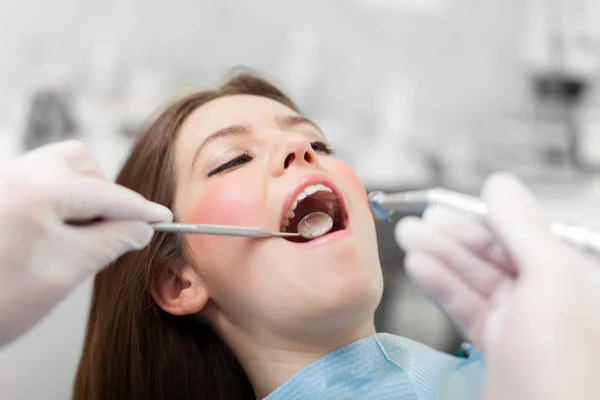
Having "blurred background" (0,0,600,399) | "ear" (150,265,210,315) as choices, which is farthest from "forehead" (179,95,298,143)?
"blurred background" (0,0,600,399)

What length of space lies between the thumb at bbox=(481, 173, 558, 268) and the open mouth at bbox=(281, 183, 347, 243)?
29 centimetres

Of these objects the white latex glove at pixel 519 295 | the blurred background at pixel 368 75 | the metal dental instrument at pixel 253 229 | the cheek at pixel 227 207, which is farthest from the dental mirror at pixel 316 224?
the blurred background at pixel 368 75

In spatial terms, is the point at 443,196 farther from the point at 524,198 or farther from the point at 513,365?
the point at 513,365

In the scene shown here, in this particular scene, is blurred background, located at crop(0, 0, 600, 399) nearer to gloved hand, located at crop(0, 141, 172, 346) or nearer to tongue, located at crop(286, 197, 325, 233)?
tongue, located at crop(286, 197, 325, 233)

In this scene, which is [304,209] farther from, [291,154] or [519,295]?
[519,295]

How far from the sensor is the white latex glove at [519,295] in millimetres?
514

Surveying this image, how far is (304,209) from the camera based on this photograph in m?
0.99

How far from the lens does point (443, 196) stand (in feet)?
2.36

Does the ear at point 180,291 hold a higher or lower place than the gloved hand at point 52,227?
lower

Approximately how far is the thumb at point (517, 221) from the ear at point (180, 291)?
1.64ft

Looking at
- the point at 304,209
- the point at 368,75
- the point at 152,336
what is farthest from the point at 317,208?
the point at 368,75

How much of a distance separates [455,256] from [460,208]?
0.07 m

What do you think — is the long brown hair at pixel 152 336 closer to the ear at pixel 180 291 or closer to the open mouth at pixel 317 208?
the ear at pixel 180 291

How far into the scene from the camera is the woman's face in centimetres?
81
